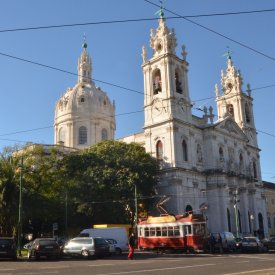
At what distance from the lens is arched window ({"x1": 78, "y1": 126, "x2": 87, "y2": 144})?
6994cm

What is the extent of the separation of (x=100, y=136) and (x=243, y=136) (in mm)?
23143

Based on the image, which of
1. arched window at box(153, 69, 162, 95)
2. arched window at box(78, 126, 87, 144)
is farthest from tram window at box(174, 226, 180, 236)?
arched window at box(78, 126, 87, 144)

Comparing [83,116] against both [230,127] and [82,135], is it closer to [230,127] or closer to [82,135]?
[82,135]

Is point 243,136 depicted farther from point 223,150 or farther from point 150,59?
point 150,59

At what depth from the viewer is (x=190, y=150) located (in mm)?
52406

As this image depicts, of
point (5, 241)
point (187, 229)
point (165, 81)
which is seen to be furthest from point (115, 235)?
point (165, 81)

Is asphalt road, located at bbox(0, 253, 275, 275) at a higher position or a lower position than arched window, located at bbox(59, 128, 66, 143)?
lower

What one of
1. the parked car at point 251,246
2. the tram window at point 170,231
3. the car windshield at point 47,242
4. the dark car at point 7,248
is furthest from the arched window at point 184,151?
the dark car at point 7,248

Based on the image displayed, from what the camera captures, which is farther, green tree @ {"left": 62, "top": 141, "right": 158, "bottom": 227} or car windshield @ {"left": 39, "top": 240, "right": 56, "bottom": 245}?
green tree @ {"left": 62, "top": 141, "right": 158, "bottom": 227}

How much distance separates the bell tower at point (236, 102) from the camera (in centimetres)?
6538

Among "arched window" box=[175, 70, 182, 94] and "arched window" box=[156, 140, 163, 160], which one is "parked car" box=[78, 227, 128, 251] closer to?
"arched window" box=[156, 140, 163, 160]

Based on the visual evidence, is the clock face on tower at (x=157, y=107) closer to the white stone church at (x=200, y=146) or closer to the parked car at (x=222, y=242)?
the white stone church at (x=200, y=146)

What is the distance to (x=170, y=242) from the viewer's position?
32.8 m

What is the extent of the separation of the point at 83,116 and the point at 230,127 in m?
24.2
